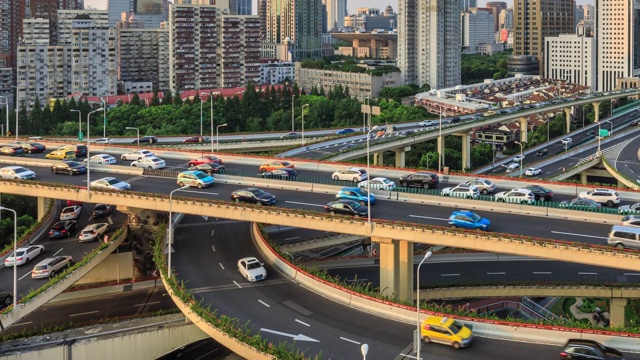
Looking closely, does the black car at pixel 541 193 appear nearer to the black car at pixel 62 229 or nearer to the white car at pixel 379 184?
the white car at pixel 379 184

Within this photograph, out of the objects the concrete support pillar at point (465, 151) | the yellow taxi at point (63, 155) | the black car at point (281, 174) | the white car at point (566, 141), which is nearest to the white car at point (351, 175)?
the black car at point (281, 174)

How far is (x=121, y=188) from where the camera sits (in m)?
48.8

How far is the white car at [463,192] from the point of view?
45.0m

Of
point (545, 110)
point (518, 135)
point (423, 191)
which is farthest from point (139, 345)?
point (518, 135)

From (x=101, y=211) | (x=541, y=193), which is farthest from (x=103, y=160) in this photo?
(x=541, y=193)

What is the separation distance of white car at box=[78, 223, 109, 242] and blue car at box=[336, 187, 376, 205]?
1827cm

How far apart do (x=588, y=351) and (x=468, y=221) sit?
11.8 metres

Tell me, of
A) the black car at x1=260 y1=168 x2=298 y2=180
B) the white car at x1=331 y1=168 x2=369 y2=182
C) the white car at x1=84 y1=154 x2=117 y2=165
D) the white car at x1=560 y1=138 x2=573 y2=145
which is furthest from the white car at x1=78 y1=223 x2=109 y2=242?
the white car at x1=560 y1=138 x2=573 y2=145

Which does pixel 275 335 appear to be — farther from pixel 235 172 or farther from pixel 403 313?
pixel 235 172

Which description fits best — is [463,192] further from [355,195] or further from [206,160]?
[206,160]

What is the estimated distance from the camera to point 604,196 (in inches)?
1831

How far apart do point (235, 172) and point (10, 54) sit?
155188 millimetres

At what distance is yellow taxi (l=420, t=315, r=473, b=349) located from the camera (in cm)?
2972

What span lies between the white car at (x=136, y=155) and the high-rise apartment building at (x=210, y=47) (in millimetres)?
112963
